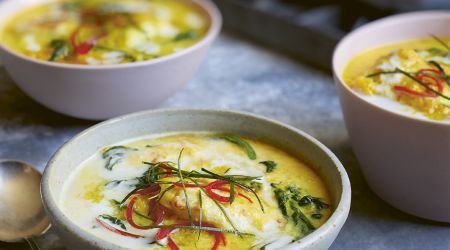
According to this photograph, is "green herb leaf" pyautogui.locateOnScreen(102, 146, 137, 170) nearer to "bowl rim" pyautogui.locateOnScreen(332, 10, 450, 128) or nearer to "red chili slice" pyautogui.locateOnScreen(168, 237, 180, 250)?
"red chili slice" pyautogui.locateOnScreen(168, 237, 180, 250)

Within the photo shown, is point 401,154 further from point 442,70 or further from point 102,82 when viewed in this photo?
point 102,82

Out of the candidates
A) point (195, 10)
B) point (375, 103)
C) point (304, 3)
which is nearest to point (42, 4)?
point (195, 10)

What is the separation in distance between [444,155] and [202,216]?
677mm

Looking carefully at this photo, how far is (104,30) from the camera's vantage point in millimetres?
2369

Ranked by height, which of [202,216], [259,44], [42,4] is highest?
[202,216]

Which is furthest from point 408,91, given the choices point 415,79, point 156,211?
point 156,211

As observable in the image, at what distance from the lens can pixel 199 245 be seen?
136 centimetres

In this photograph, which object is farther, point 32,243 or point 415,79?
point 415,79

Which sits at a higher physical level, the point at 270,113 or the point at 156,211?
the point at 156,211

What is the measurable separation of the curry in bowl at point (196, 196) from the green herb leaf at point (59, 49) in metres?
0.60

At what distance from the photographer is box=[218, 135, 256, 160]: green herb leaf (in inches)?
67.7

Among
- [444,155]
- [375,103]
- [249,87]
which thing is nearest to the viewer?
[444,155]

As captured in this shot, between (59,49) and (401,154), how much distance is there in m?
1.19

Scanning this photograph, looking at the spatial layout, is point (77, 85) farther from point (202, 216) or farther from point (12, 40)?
point (202, 216)
